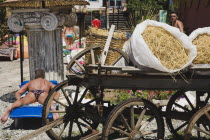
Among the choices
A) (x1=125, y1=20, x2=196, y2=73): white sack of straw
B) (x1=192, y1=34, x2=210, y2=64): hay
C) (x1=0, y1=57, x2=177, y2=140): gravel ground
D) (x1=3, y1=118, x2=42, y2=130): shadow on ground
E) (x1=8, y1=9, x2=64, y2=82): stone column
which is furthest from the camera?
(x1=8, y1=9, x2=64, y2=82): stone column

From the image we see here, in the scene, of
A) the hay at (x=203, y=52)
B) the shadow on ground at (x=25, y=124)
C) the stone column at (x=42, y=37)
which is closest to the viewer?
the hay at (x=203, y=52)

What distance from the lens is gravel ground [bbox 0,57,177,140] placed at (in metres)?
5.38

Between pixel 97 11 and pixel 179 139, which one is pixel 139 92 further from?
pixel 97 11

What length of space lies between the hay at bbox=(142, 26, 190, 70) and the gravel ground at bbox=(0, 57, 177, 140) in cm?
193

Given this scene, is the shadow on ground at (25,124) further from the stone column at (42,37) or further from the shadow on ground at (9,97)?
the stone column at (42,37)

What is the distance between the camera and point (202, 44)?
4047 mm

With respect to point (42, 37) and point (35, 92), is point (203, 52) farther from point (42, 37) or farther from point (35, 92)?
point (42, 37)

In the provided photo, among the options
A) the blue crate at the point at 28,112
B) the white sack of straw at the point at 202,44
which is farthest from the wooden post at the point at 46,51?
the white sack of straw at the point at 202,44

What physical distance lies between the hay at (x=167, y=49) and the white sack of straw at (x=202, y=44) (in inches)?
7.6

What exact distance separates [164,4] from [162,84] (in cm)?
2001

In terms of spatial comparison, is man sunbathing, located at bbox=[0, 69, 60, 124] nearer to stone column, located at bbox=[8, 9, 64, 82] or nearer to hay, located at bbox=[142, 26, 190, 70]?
stone column, located at bbox=[8, 9, 64, 82]

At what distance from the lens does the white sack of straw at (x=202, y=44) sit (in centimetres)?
397

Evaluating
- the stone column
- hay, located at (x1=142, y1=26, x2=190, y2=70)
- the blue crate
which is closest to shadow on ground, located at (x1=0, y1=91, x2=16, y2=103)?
the stone column

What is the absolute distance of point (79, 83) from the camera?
435 centimetres
